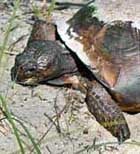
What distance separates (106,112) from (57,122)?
9.5 inches

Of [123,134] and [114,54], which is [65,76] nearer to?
[114,54]

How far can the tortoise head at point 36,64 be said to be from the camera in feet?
9.06

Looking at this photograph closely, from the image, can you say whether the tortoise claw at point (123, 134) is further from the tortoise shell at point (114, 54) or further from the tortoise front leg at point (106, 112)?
the tortoise shell at point (114, 54)

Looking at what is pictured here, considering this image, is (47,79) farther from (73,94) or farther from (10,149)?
(10,149)

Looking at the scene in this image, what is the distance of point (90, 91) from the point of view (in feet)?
8.86

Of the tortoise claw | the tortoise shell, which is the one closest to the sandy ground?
the tortoise claw

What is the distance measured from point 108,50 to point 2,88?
60cm

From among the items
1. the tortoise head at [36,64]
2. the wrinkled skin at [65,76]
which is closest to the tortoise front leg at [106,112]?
A: the wrinkled skin at [65,76]

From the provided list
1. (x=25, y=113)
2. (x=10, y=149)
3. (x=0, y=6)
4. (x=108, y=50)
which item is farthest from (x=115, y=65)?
(x=0, y=6)

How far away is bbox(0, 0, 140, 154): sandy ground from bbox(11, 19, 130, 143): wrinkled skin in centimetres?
4

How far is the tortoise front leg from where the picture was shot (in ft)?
8.27

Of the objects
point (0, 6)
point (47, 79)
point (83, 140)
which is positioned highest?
point (0, 6)

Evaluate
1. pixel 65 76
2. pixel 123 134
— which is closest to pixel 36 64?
pixel 65 76

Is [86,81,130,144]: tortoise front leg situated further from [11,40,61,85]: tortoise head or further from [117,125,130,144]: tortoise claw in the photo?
[11,40,61,85]: tortoise head
